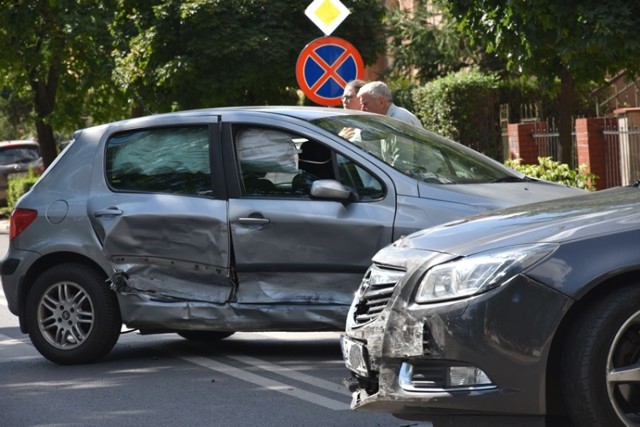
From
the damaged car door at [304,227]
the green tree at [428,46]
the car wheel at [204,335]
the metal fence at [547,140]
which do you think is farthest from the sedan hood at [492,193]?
the green tree at [428,46]

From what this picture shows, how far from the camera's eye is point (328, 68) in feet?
47.6

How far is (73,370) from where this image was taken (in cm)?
921

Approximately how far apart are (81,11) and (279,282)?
19988 millimetres

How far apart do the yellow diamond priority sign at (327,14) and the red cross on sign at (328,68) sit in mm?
457

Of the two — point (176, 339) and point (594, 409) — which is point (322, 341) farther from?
point (594, 409)

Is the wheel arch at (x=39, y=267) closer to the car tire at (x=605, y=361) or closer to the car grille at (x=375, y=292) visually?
the car grille at (x=375, y=292)

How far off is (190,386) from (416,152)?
6.97ft

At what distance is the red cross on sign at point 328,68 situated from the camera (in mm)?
14453

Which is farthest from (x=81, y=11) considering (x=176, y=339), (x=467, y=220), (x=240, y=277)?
(x=467, y=220)

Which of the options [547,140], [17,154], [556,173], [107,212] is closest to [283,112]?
A: [107,212]

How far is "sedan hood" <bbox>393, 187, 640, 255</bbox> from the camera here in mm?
5328

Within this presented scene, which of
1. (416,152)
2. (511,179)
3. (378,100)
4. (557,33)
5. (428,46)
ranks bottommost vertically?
(511,179)

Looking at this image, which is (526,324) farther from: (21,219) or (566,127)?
(566,127)

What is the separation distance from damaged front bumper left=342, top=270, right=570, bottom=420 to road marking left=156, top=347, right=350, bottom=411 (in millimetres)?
1793
